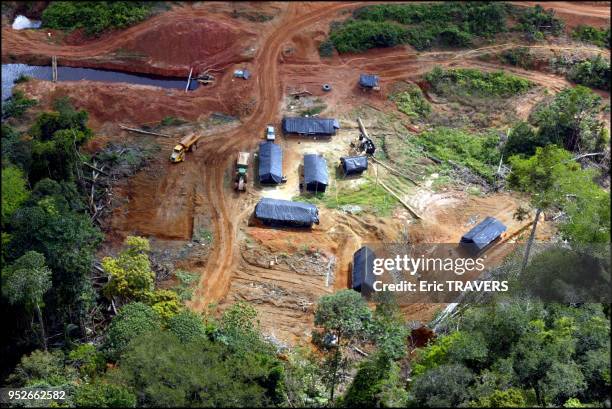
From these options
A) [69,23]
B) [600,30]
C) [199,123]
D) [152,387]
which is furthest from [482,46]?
[152,387]

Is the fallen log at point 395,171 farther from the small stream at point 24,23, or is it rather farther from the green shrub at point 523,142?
the small stream at point 24,23

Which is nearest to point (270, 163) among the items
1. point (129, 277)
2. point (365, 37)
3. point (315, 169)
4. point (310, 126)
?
point (315, 169)

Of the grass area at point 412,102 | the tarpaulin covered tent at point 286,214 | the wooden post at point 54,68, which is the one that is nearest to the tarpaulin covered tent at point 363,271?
the tarpaulin covered tent at point 286,214

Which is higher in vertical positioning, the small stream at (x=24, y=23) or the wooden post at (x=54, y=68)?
the small stream at (x=24, y=23)

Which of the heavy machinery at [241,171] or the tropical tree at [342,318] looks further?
the heavy machinery at [241,171]

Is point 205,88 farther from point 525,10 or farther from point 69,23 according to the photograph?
point 525,10
